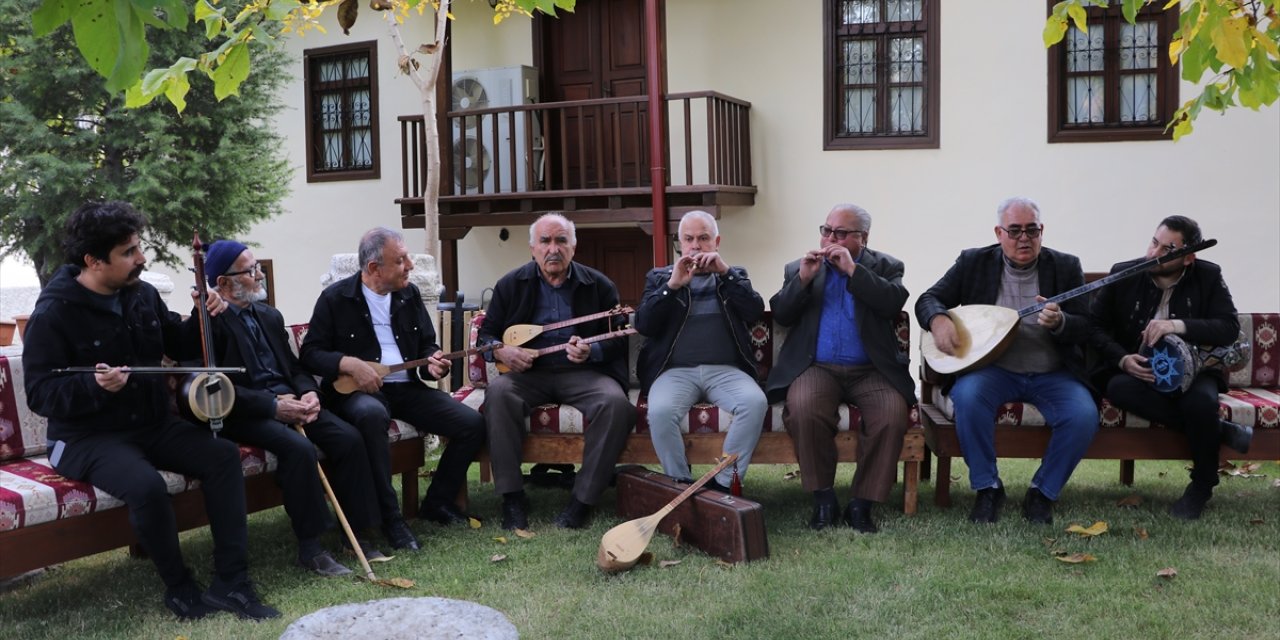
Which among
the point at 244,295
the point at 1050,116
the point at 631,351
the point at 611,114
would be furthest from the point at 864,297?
the point at 611,114

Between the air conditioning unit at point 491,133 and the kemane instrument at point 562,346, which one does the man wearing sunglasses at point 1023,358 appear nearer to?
the kemane instrument at point 562,346

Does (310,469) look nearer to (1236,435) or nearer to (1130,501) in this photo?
(1130,501)

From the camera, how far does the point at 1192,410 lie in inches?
210

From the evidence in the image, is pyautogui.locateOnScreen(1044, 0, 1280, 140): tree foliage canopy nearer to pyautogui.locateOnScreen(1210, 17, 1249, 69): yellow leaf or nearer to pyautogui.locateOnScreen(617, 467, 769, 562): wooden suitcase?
pyautogui.locateOnScreen(1210, 17, 1249, 69): yellow leaf

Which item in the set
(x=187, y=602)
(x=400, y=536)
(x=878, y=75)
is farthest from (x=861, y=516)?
(x=878, y=75)

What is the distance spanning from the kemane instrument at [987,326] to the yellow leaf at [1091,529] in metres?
0.88

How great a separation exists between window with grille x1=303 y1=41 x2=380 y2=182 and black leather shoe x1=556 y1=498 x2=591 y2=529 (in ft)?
30.1

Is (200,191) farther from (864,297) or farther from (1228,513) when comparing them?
(1228,513)

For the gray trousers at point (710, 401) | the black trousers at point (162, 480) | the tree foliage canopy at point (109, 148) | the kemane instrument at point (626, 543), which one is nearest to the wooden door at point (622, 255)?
the tree foliage canopy at point (109, 148)

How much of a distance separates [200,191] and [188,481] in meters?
7.63

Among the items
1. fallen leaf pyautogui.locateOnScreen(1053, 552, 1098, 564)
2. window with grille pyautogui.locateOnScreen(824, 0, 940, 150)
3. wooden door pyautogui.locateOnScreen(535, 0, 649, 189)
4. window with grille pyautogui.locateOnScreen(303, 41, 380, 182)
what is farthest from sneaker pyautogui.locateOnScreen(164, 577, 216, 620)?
window with grille pyautogui.locateOnScreen(303, 41, 380, 182)

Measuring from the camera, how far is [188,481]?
4535 millimetres

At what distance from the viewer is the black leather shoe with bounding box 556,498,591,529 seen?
17.7 ft

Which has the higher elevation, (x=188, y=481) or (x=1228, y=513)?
(x=188, y=481)
